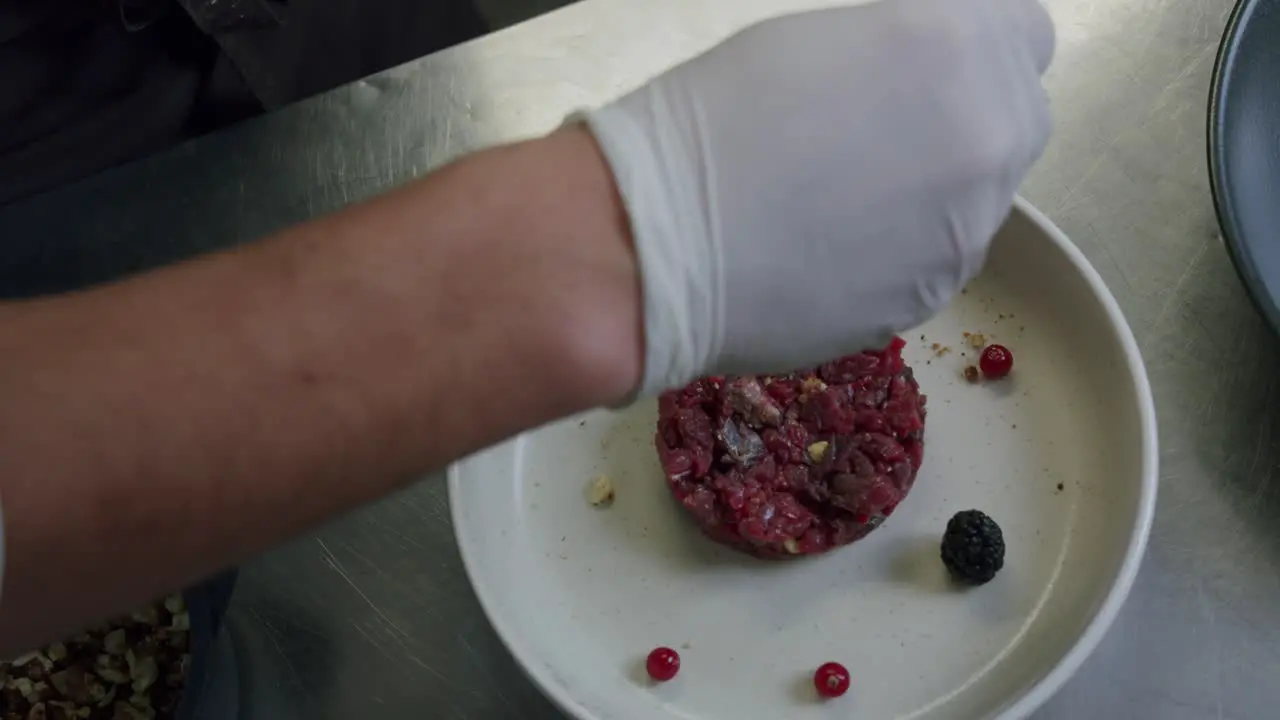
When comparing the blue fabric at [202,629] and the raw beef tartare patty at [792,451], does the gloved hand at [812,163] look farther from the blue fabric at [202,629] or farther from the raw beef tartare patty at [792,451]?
the blue fabric at [202,629]

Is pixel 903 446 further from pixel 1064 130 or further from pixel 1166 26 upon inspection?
Answer: pixel 1166 26

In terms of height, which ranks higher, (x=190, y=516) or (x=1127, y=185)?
(x=190, y=516)

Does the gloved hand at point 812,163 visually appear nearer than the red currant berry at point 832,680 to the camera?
Yes

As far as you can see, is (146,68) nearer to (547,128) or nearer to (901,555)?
(547,128)

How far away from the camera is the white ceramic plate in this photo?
646 millimetres

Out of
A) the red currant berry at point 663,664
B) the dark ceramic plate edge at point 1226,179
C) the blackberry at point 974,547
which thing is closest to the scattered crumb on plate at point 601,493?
the red currant berry at point 663,664

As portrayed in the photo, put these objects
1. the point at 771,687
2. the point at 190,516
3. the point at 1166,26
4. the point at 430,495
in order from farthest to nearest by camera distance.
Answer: the point at 1166,26 < the point at 430,495 < the point at 771,687 < the point at 190,516

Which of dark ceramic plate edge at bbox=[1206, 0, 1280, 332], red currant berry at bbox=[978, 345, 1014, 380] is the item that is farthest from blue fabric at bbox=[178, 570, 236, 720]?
dark ceramic plate edge at bbox=[1206, 0, 1280, 332]

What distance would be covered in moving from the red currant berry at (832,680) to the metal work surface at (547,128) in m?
0.15

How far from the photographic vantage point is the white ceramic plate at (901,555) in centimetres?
65

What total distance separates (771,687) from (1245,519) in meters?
0.36

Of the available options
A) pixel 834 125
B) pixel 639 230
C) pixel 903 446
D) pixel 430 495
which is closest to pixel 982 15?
pixel 834 125

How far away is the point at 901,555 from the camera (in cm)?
70

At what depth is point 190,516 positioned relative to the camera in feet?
1.31
